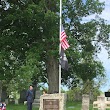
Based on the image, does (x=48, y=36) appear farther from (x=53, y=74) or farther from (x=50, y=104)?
(x=50, y=104)

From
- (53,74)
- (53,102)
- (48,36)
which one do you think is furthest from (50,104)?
(53,74)

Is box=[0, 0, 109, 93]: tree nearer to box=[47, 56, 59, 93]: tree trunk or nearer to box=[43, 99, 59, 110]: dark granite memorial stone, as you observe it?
box=[47, 56, 59, 93]: tree trunk

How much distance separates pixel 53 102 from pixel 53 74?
13597 mm

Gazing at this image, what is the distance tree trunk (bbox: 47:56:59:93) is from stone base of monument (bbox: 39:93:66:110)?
12634 mm

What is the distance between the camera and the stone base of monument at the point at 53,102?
907 inches

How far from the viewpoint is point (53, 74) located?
36.8m

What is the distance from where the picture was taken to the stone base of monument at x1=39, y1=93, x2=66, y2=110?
2305 cm

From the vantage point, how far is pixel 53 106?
23.3 metres

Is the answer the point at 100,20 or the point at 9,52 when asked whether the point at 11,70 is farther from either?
the point at 100,20

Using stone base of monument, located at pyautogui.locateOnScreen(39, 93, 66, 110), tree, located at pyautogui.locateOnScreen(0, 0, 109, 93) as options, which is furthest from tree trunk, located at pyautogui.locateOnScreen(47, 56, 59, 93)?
stone base of monument, located at pyautogui.locateOnScreen(39, 93, 66, 110)

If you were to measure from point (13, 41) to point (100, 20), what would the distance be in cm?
913

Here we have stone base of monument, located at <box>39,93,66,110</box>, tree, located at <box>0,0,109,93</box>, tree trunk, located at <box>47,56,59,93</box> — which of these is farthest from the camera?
tree trunk, located at <box>47,56,59,93</box>

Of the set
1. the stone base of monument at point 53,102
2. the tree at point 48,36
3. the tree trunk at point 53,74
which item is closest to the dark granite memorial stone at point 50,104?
the stone base of monument at point 53,102

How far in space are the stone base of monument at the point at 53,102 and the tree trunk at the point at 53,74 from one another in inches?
497
